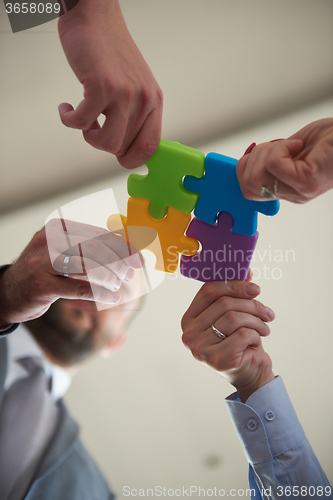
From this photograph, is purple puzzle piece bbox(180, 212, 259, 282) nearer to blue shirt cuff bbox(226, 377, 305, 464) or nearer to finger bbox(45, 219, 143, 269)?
finger bbox(45, 219, 143, 269)

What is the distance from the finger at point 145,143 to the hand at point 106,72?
0.01 m

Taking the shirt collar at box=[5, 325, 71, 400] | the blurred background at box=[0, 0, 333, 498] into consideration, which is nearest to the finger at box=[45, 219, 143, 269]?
the blurred background at box=[0, 0, 333, 498]

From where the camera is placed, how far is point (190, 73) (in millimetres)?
1329

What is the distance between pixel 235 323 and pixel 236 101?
1002mm

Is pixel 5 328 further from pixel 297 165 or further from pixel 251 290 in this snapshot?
pixel 297 165

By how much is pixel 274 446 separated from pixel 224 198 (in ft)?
1.37

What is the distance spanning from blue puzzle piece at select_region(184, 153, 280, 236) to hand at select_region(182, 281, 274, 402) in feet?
0.35

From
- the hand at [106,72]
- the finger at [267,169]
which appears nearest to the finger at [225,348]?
the finger at [267,169]

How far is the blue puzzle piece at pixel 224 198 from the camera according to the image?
1.80ft

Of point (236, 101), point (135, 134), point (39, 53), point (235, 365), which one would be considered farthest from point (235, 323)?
point (39, 53)

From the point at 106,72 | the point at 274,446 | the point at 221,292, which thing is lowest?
the point at 274,446

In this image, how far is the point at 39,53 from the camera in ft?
4.22

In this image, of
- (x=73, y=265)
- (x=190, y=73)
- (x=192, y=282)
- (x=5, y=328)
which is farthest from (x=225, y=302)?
(x=190, y=73)

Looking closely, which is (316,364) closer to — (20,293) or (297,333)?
(297,333)
